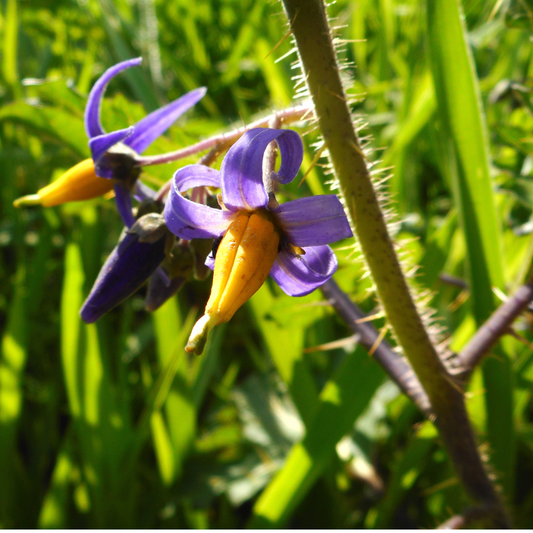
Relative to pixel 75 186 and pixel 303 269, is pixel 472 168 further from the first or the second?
pixel 75 186

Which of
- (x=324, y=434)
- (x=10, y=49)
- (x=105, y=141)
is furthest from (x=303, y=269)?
(x=10, y=49)

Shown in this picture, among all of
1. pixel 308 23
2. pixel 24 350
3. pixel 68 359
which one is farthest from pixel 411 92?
pixel 24 350

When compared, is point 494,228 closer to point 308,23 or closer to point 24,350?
point 308,23

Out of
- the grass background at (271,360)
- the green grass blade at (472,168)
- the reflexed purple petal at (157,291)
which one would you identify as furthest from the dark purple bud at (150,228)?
the green grass blade at (472,168)

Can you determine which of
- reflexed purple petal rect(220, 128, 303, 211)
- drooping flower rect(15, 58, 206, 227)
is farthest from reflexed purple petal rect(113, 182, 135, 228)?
reflexed purple petal rect(220, 128, 303, 211)

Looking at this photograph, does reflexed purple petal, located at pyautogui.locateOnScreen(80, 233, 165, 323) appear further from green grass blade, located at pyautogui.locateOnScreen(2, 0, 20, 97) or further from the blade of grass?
green grass blade, located at pyautogui.locateOnScreen(2, 0, 20, 97)

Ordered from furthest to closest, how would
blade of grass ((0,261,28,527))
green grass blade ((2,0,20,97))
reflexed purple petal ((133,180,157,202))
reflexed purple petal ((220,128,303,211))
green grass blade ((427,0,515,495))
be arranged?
green grass blade ((2,0,20,97)) < blade of grass ((0,261,28,527)) < green grass blade ((427,0,515,495)) < reflexed purple petal ((133,180,157,202)) < reflexed purple petal ((220,128,303,211))
